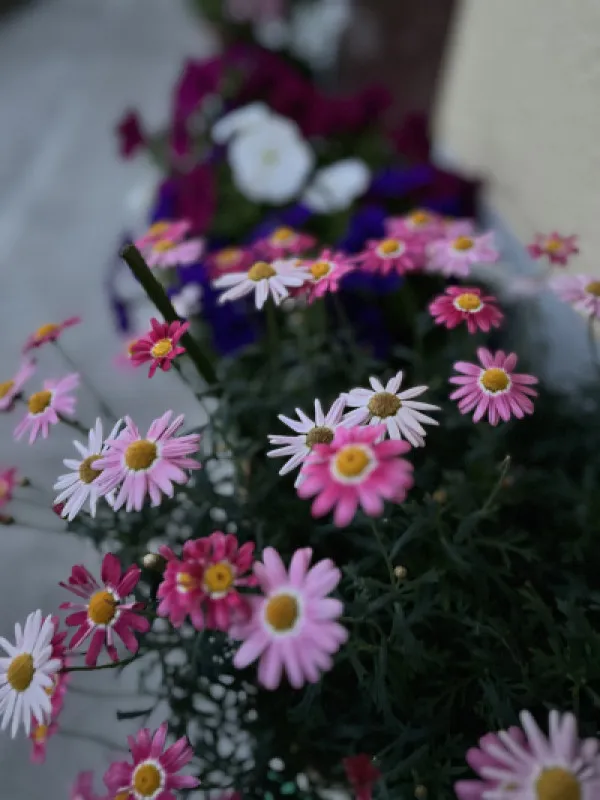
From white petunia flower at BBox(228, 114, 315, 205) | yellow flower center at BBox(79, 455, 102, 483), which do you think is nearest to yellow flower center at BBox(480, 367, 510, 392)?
yellow flower center at BBox(79, 455, 102, 483)

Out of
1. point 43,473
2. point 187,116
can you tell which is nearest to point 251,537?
point 43,473

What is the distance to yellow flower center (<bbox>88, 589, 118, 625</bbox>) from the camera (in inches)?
13.5

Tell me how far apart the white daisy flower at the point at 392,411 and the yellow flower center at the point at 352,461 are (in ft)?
0.12

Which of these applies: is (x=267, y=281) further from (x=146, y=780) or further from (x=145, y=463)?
(x=146, y=780)

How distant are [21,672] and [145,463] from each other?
0.13m

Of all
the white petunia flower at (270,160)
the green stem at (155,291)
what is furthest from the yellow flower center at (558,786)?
the white petunia flower at (270,160)

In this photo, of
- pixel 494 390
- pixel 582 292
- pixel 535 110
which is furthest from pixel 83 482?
pixel 535 110

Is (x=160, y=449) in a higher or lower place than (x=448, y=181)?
higher

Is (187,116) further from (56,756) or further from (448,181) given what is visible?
(56,756)

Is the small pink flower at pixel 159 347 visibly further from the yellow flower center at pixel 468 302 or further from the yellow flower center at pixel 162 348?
the yellow flower center at pixel 468 302

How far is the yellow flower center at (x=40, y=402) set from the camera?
16.9 inches

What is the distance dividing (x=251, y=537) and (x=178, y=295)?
10.0 inches

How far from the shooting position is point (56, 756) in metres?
0.70

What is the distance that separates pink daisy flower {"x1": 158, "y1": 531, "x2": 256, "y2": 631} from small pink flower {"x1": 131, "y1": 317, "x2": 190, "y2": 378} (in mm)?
118
